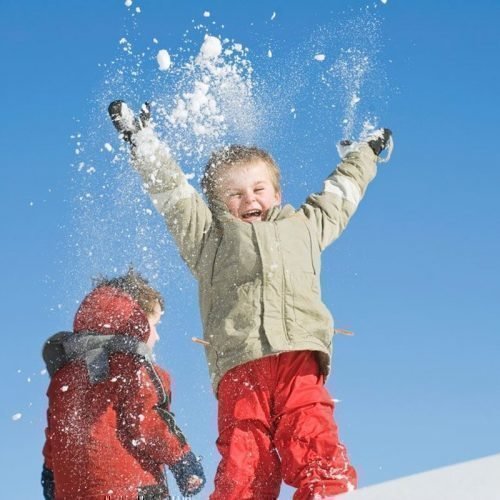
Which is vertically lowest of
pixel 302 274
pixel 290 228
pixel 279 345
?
pixel 279 345

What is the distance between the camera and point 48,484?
5.17 m

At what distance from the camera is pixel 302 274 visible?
4.75m

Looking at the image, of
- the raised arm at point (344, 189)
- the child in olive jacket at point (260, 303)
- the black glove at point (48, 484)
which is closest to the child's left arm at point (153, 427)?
the child in olive jacket at point (260, 303)

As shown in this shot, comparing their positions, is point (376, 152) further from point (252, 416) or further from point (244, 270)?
point (252, 416)

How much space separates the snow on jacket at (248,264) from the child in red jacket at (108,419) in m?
0.53

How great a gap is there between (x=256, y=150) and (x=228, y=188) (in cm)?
40

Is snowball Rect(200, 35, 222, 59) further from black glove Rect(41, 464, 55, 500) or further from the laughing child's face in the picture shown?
black glove Rect(41, 464, 55, 500)

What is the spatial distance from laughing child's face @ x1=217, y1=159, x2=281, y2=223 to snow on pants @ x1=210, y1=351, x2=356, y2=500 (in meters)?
1.05

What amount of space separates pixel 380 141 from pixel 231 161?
1.25m

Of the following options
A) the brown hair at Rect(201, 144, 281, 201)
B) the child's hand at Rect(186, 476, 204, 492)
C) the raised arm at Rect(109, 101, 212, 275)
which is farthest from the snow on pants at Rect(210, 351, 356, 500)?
the brown hair at Rect(201, 144, 281, 201)

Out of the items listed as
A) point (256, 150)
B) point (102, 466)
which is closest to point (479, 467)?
point (102, 466)

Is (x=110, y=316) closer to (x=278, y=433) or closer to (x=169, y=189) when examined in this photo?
(x=169, y=189)

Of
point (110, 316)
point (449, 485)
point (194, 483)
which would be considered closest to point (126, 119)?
point (110, 316)

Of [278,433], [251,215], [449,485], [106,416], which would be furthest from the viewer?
[251,215]
